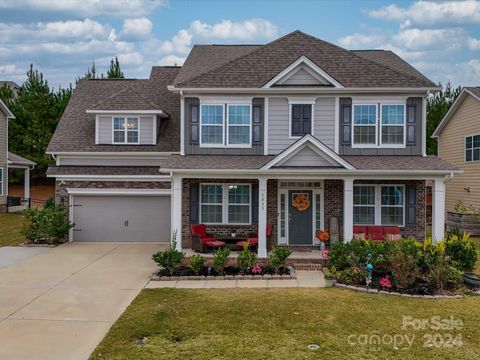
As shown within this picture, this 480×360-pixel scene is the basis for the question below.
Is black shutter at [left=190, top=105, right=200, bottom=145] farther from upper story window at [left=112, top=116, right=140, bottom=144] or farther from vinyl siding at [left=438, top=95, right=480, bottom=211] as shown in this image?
vinyl siding at [left=438, top=95, right=480, bottom=211]

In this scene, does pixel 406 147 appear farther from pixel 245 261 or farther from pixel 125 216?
pixel 125 216

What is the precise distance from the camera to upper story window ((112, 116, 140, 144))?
17344 mm

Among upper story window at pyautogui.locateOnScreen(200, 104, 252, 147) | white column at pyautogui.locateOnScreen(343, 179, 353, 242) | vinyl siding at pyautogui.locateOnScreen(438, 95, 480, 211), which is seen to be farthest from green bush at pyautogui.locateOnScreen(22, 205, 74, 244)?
vinyl siding at pyautogui.locateOnScreen(438, 95, 480, 211)

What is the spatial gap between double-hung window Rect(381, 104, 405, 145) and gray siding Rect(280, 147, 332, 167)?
2.98 meters

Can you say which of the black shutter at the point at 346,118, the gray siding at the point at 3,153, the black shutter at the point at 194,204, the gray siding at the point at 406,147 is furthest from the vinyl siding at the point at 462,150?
the gray siding at the point at 3,153

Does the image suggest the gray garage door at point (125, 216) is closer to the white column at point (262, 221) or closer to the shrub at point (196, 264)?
the white column at point (262, 221)

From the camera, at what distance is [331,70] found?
15109mm

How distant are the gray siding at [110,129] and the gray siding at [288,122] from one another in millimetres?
5382

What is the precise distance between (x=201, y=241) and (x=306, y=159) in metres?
4.34

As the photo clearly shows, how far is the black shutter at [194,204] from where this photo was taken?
15.0m

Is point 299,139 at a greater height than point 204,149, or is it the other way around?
point 299,139

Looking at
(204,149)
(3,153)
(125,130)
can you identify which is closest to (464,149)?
(204,149)

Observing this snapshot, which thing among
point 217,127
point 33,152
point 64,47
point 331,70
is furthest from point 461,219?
point 33,152

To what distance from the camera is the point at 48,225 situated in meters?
16.4
